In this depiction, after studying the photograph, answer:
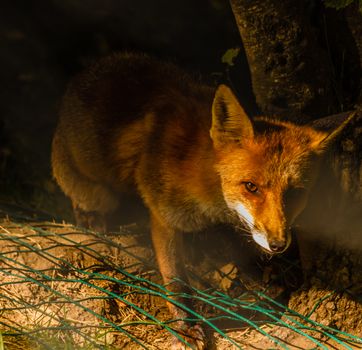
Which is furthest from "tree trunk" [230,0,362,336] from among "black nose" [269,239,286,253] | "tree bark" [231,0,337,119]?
"black nose" [269,239,286,253]

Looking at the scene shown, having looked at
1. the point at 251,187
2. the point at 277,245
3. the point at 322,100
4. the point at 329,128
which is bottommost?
the point at 277,245

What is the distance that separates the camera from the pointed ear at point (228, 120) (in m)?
2.70

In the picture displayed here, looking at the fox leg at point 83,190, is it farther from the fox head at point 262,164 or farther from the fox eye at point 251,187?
the fox eye at point 251,187

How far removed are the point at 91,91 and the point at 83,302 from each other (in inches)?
60.4

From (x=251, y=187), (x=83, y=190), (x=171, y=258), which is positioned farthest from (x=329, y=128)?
(x=83, y=190)

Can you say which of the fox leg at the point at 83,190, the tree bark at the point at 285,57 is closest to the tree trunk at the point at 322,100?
the tree bark at the point at 285,57

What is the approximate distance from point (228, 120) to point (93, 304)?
1.43m

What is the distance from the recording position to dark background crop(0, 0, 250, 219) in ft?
14.7

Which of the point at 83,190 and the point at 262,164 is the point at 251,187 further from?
the point at 83,190

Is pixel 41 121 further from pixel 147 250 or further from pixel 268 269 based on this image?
pixel 268 269

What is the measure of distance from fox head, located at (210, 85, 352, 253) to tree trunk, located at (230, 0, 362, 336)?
0.31 meters

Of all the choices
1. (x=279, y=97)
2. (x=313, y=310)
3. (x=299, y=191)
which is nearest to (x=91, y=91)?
(x=279, y=97)

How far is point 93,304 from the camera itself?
3.17 m

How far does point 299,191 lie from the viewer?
9.30ft
